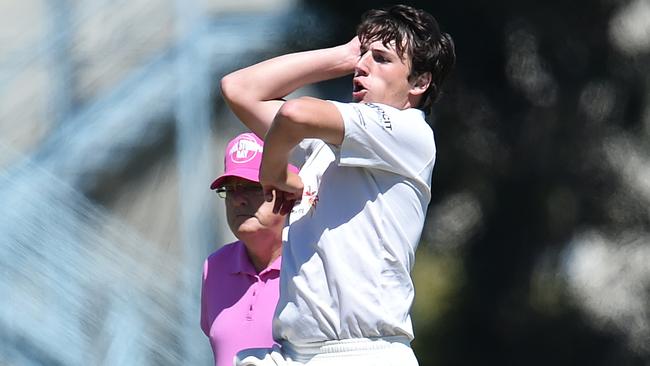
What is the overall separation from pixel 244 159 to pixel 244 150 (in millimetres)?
27

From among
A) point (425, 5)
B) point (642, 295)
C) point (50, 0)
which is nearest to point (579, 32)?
point (425, 5)

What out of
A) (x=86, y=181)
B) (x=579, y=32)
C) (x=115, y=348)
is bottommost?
(x=115, y=348)

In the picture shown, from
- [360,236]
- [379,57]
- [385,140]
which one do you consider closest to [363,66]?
[379,57]

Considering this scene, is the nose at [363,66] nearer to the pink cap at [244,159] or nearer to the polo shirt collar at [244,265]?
the pink cap at [244,159]

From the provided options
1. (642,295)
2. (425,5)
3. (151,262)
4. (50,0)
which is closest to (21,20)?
(50,0)

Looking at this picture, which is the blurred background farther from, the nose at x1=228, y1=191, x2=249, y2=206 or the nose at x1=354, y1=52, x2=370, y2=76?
the nose at x1=354, y1=52, x2=370, y2=76

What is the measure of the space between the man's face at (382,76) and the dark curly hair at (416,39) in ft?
0.05

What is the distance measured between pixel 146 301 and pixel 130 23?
3.18 feet

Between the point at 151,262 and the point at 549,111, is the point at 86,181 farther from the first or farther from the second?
the point at 549,111

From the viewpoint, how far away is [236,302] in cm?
337

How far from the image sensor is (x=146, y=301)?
4.39 metres

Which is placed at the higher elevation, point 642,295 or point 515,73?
point 515,73

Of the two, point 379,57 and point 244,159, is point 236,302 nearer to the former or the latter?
point 244,159

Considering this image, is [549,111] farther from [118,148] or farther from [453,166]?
[118,148]
